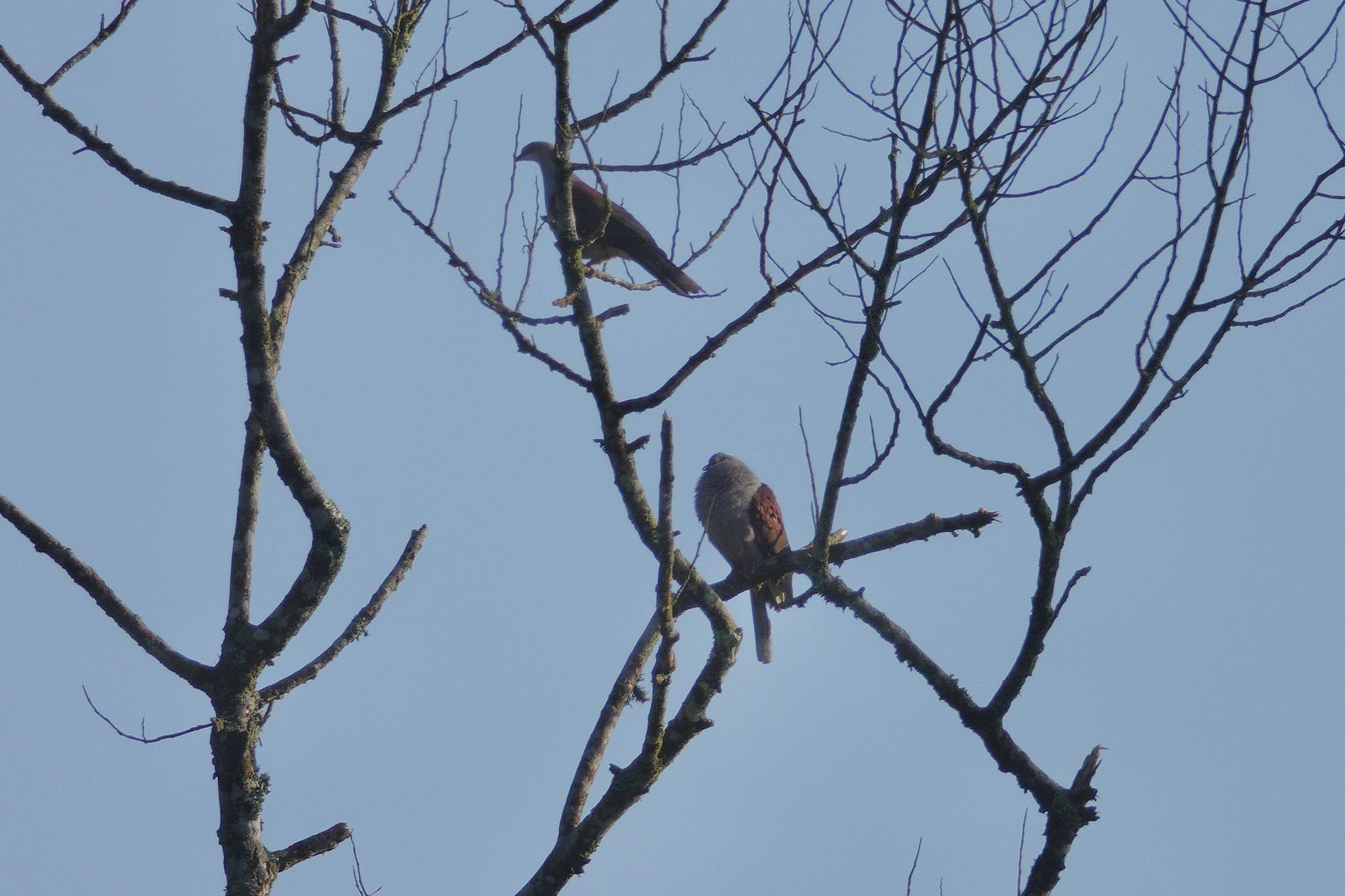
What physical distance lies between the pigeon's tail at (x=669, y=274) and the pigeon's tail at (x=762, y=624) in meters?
1.77

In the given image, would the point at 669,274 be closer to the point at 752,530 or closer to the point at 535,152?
the point at 752,530

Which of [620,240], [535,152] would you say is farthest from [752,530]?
[535,152]

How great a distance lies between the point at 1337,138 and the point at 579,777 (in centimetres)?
284

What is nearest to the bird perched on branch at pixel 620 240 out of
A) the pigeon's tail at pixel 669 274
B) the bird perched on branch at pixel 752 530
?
the pigeon's tail at pixel 669 274

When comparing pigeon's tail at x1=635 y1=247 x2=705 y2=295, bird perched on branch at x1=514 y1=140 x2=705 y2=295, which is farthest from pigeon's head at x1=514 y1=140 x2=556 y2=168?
pigeon's tail at x1=635 y1=247 x2=705 y2=295

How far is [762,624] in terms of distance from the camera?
6.16 m

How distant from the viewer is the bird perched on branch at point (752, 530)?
6.13m

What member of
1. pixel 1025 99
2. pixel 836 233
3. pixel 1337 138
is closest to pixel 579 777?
pixel 836 233

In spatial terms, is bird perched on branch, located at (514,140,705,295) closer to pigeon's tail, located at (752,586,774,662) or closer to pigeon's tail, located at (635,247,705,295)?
pigeon's tail, located at (635,247,705,295)

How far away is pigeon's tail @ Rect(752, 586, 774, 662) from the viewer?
240 inches

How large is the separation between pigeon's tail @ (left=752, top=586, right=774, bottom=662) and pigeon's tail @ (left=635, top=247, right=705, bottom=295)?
5.80 ft

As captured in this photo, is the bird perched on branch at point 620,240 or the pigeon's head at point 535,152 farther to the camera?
the pigeon's head at point 535,152

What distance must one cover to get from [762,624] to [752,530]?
0.51 meters

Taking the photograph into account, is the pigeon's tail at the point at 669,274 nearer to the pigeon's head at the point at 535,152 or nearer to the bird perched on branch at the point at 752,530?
the bird perched on branch at the point at 752,530
